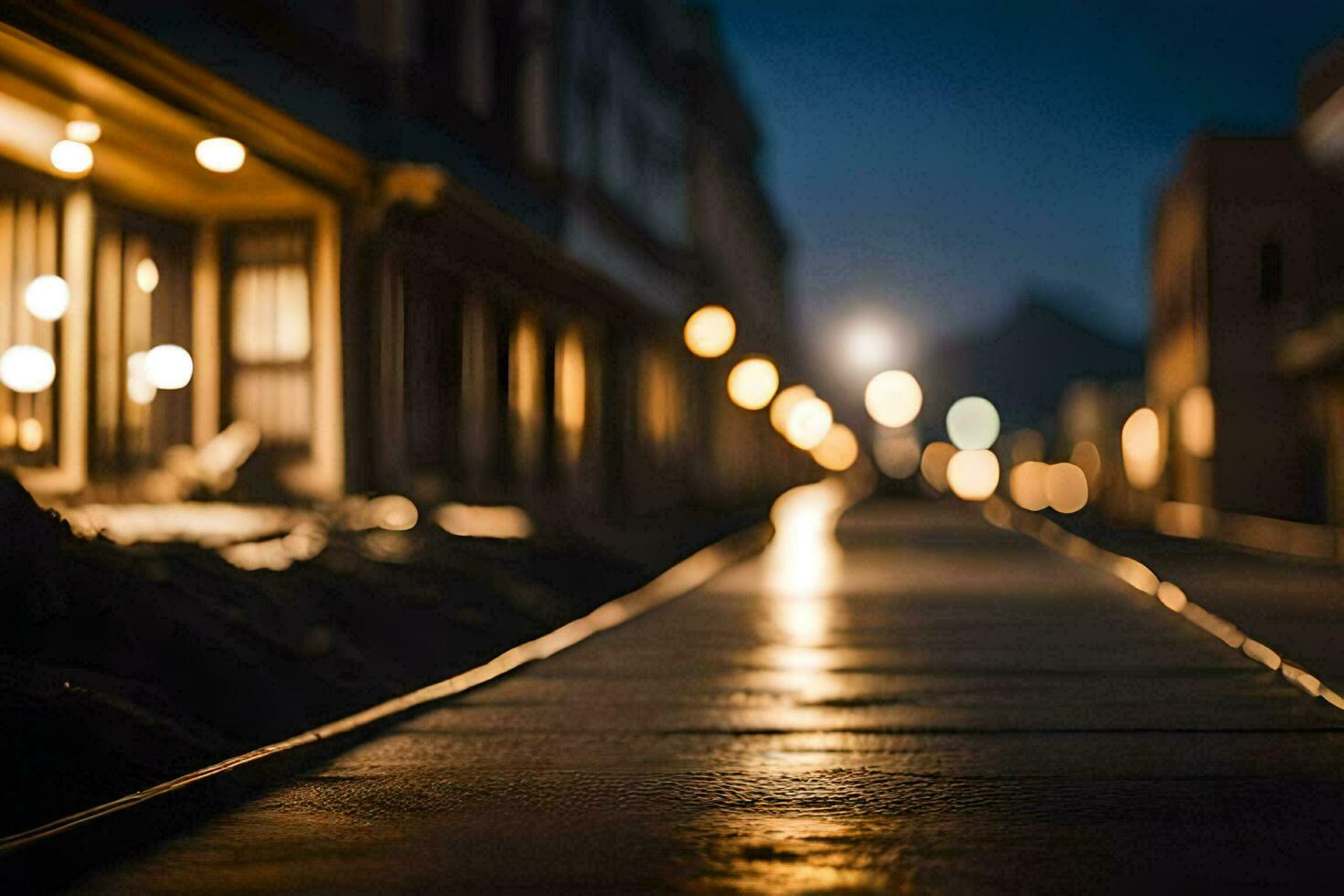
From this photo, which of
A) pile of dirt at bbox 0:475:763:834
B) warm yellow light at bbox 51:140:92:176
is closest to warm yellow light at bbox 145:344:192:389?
warm yellow light at bbox 51:140:92:176

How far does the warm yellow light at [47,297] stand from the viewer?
14359mm

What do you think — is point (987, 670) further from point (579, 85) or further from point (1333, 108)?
point (1333, 108)

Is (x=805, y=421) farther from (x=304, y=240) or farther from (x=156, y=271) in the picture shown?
(x=156, y=271)

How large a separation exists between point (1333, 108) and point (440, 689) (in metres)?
28.3

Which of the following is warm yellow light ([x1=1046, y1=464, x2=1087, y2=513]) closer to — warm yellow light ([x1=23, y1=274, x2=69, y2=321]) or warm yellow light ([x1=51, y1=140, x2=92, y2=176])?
warm yellow light ([x1=23, y1=274, x2=69, y2=321])

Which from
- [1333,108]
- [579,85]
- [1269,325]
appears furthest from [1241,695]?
[1269,325]

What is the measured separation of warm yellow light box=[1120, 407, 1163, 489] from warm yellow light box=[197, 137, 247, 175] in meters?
46.3

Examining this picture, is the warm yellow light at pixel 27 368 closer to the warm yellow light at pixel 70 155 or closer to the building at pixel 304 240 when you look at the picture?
the building at pixel 304 240

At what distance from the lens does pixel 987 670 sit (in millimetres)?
11250

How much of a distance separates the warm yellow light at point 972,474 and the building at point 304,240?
71262mm

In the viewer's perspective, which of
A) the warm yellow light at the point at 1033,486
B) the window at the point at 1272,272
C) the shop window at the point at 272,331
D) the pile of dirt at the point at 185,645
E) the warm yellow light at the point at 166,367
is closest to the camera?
the pile of dirt at the point at 185,645

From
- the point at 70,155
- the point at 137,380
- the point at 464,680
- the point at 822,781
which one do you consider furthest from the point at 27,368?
the point at 822,781

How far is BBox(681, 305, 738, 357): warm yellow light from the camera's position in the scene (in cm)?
2669

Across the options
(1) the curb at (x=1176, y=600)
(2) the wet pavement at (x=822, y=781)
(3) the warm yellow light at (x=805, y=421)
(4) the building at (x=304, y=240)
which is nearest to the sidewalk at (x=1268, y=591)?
(1) the curb at (x=1176, y=600)
